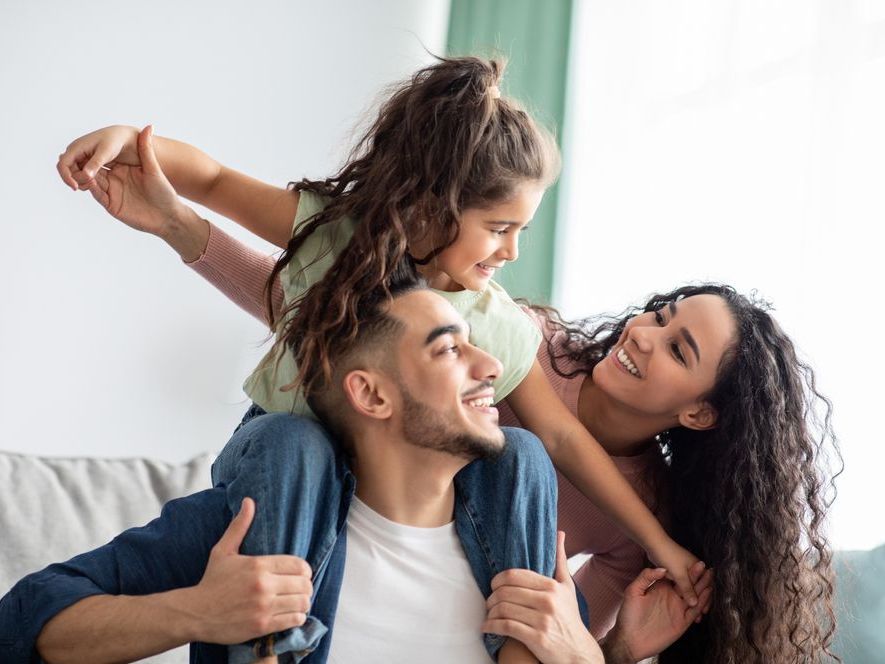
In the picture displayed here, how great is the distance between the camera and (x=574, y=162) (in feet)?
11.0

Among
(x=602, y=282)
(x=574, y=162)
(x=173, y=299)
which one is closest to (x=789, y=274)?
(x=602, y=282)

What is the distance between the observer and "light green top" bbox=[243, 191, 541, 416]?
5.80 ft

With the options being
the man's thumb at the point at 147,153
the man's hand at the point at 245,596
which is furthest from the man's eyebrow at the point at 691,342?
the man's thumb at the point at 147,153

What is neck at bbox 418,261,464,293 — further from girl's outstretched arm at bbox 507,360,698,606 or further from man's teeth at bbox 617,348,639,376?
man's teeth at bbox 617,348,639,376

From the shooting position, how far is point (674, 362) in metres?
1.94

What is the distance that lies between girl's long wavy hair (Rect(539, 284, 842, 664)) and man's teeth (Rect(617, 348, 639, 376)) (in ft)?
0.47

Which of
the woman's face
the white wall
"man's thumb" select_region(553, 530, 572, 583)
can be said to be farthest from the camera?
the white wall

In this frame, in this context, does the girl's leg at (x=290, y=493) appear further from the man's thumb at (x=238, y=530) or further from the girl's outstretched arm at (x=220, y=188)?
the girl's outstretched arm at (x=220, y=188)

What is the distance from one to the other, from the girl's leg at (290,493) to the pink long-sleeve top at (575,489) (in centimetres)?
53

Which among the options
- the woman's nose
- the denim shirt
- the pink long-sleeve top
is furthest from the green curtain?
the denim shirt

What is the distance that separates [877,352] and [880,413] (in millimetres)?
137

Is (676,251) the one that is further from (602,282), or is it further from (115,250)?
(115,250)

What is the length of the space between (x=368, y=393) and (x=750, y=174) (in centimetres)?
154

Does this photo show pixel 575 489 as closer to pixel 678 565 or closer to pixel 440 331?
pixel 678 565
